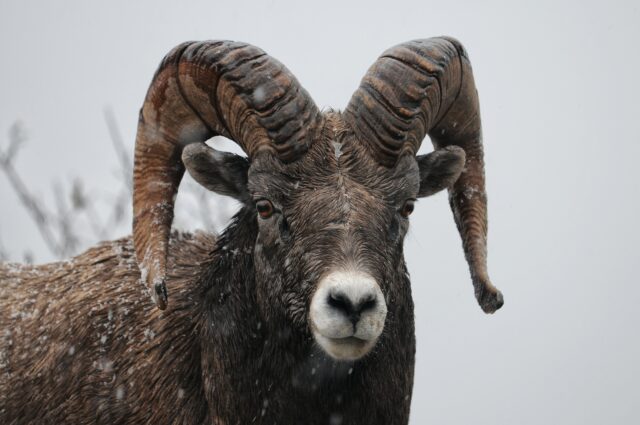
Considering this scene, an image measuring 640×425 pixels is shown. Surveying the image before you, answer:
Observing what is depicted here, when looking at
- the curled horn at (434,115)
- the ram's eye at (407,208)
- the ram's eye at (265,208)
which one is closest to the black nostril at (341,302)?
the ram's eye at (265,208)

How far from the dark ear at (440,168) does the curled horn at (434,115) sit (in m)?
0.23

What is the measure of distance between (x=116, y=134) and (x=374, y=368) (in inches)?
323

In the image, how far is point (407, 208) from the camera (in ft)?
20.7

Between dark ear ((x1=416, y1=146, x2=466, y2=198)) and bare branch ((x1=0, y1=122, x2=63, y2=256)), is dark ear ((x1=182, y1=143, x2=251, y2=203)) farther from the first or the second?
bare branch ((x1=0, y1=122, x2=63, y2=256))

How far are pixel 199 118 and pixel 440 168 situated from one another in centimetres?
188

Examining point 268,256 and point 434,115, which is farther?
point 434,115

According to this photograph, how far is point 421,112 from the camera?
21.3 ft

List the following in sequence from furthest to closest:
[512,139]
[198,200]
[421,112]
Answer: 1. [512,139]
2. [198,200]
3. [421,112]

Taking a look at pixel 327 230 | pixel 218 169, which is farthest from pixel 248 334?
pixel 218 169

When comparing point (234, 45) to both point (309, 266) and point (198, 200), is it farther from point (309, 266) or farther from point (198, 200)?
point (198, 200)

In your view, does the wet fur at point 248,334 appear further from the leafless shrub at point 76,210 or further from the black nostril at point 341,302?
the leafless shrub at point 76,210

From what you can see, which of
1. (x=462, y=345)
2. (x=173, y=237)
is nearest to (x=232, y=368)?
(x=173, y=237)

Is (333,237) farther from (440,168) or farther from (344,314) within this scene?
(440,168)

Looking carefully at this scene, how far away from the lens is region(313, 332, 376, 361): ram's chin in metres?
5.36
